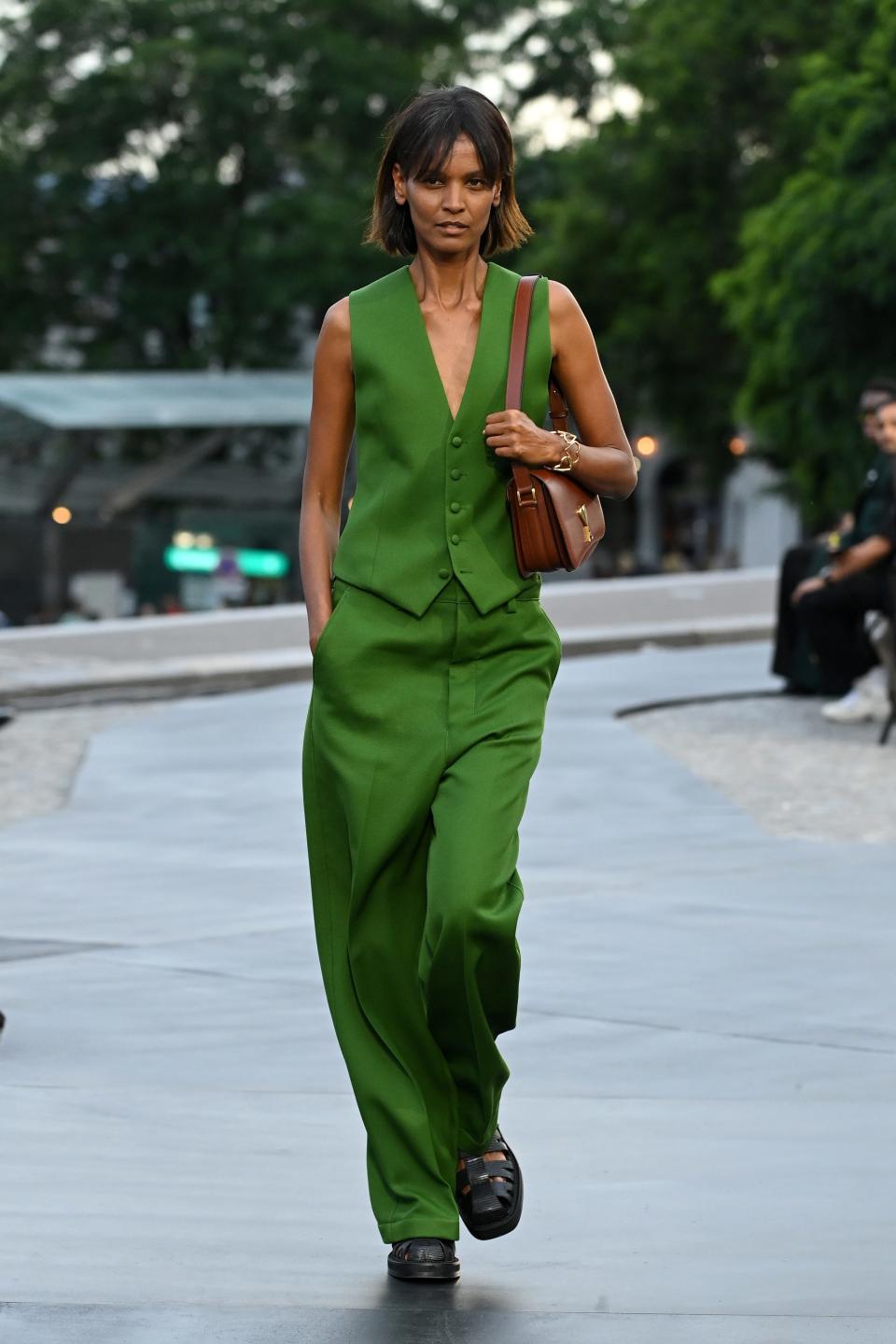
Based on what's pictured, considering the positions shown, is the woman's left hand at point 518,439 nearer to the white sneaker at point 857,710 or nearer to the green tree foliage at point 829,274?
the white sneaker at point 857,710

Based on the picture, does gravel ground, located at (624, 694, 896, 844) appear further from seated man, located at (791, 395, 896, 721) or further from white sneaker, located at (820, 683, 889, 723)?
seated man, located at (791, 395, 896, 721)

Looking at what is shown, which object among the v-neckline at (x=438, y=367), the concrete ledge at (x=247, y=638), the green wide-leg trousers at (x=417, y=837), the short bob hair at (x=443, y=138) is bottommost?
the concrete ledge at (x=247, y=638)

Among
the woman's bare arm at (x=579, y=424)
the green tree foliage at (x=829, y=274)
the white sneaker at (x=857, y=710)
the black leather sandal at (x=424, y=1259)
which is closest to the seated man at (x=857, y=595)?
the white sneaker at (x=857, y=710)

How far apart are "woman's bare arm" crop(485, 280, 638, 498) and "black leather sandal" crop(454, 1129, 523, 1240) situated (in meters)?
1.03

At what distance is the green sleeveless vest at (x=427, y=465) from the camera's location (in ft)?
13.3

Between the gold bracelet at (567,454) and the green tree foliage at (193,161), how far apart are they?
1737 inches

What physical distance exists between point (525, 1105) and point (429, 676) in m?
1.53

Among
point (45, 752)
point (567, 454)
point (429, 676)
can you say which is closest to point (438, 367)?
point (567, 454)

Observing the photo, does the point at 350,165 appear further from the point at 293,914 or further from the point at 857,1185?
the point at 857,1185

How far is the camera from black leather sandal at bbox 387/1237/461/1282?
396cm

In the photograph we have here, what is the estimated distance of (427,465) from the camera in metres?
4.06

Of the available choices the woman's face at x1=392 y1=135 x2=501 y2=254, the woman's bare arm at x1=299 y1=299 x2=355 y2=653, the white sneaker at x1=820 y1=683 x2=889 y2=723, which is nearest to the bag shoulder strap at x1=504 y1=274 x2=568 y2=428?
the woman's face at x1=392 y1=135 x2=501 y2=254

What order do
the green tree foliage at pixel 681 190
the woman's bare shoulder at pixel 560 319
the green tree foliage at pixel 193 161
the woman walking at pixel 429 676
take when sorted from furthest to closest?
the green tree foliage at pixel 193 161 → the green tree foliage at pixel 681 190 → the woman's bare shoulder at pixel 560 319 → the woman walking at pixel 429 676

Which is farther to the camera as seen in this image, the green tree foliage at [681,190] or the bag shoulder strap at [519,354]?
the green tree foliage at [681,190]
